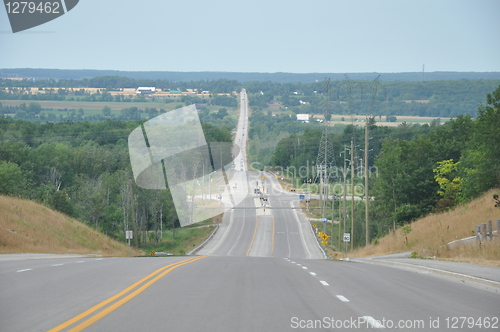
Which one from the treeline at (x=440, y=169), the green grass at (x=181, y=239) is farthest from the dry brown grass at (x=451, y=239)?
the green grass at (x=181, y=239)

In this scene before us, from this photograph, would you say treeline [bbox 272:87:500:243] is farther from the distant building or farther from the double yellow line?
the distant building

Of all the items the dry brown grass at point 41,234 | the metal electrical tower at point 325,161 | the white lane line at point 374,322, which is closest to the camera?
the white lane line at point 374,322

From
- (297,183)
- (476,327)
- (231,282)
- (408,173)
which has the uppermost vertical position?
(476,327)

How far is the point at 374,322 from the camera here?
26.6ft

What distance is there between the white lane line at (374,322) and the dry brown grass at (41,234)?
23.0 m

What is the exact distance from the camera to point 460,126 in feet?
262

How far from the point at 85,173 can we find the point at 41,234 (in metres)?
84.3

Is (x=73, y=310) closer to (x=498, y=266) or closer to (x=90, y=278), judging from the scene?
(x=90, y=278)

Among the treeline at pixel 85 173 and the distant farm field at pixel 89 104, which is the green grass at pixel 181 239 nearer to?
the treeline at pixel 85 173

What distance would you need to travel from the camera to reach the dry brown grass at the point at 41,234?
30.3 metres

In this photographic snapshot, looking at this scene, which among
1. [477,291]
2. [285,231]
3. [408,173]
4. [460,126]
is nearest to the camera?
[477,291]

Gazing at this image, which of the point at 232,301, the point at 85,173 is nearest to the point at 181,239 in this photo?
the point at 85,173

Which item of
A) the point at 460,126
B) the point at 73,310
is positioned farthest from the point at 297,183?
the point at 73,310

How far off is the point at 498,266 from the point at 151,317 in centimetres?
1241
